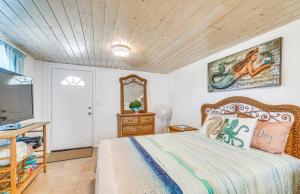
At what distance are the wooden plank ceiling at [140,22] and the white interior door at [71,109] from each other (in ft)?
3.76

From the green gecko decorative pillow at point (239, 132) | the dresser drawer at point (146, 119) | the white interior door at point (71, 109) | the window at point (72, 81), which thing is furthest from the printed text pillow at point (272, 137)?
the window at point (72, 81)

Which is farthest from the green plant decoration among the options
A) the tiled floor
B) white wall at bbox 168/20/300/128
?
the tiled floor

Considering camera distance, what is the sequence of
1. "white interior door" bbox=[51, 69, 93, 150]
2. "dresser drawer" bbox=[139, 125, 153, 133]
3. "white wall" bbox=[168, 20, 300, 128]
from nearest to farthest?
"white wall" bbox=[168, 20, 300, 128], "white interior door" bbox=[51, 69, 93, 150], "dresser drawer" bbox=[139, 125, 153, 133]

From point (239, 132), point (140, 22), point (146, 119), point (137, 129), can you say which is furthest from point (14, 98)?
point (239, 132)

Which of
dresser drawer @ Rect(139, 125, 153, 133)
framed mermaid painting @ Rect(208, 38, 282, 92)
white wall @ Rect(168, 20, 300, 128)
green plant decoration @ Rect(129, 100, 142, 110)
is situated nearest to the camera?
white wall @ Rect(168, 20, 300, 128)

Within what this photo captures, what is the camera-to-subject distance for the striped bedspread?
0.94 meters

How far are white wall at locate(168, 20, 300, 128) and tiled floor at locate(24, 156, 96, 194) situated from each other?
2.38 m

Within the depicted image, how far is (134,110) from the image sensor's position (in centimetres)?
398

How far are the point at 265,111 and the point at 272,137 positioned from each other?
445 millimetres

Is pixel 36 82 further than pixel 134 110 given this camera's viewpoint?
No

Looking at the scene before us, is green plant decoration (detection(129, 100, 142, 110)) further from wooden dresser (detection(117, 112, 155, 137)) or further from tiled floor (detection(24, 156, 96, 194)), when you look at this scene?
tiled floor (detection(24, 156, 96, 194))

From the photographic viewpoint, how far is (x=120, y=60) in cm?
321

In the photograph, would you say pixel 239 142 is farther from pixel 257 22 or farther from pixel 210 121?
pixel 257 22

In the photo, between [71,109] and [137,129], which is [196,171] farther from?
[71,109]
